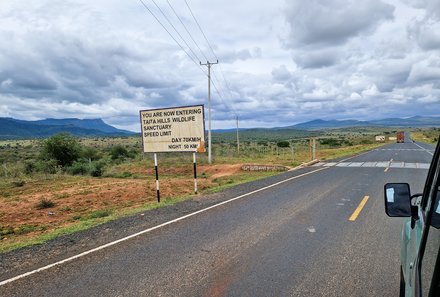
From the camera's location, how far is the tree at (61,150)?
32375 mm

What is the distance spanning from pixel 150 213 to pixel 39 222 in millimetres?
4518

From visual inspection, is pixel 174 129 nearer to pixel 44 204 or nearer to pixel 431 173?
pixel 44 204

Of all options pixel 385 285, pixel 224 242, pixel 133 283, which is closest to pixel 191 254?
pixel 224 242

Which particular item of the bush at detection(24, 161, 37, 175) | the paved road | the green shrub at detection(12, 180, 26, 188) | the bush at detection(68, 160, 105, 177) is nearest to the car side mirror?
the paved road

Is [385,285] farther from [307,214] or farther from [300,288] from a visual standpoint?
[307,214]

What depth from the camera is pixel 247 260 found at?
566 centimetres

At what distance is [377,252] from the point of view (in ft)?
19.5

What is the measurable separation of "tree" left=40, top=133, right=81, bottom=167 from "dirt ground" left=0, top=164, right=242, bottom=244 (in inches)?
402

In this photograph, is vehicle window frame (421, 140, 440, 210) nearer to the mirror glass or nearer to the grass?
the mirror glass

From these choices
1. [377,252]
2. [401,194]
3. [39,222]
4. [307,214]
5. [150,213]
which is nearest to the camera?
[401,194]

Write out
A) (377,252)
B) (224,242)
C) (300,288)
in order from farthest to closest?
1. (224,242)
2. (377,252)
3. (300,288)

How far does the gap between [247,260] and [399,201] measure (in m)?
3.38

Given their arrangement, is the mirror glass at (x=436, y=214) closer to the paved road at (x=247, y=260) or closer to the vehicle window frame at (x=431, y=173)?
the vehicle window frame at (x=431, y=173)

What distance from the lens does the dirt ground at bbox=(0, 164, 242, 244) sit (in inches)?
455
